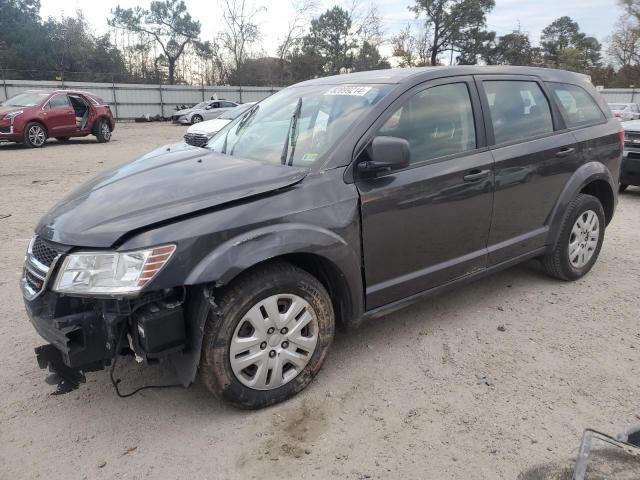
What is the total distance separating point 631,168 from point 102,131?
587 inches

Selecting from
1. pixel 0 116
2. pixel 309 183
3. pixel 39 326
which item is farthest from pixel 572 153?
pixel 0 116

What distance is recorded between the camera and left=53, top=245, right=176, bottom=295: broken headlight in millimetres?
2355

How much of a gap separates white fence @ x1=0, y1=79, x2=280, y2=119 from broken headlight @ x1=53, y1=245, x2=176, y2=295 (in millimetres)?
27447

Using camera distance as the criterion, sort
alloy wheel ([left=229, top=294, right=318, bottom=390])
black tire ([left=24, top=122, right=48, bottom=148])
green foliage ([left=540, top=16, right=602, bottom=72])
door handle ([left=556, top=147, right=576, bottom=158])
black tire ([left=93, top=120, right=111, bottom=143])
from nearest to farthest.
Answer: alloy wheel ([left=229, top=294, right=318, bottom=390]), door handle ([left=556, top=147, right=576, bottom=158]), black tire ([left=24, top=122, right=48, bottom=148]), black tire ([left=93, top=120, right=111, bottom=143]), green foliage ([left=540, top=16, right=602, bottom=72])

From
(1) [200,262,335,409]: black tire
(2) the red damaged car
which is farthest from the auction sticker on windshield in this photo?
(2) the red damaged car

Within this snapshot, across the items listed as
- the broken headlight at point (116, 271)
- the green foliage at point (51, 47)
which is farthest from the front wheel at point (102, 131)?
the green foliage at point (51, 47)

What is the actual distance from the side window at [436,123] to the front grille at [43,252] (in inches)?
75.5

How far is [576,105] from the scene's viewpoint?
4.42 meters

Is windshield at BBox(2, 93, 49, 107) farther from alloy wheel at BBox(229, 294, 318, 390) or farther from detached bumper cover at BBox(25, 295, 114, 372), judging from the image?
alloy wheel at BBox(229, 294, 318, 390)

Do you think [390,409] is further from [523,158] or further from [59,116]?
Result: [59,116]

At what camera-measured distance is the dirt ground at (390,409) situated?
2434 mm

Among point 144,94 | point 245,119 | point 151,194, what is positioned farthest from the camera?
point 144,94

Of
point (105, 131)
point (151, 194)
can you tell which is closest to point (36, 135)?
point (105, 131)

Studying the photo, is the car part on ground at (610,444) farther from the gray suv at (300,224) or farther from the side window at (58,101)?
the side window at (58,101)
